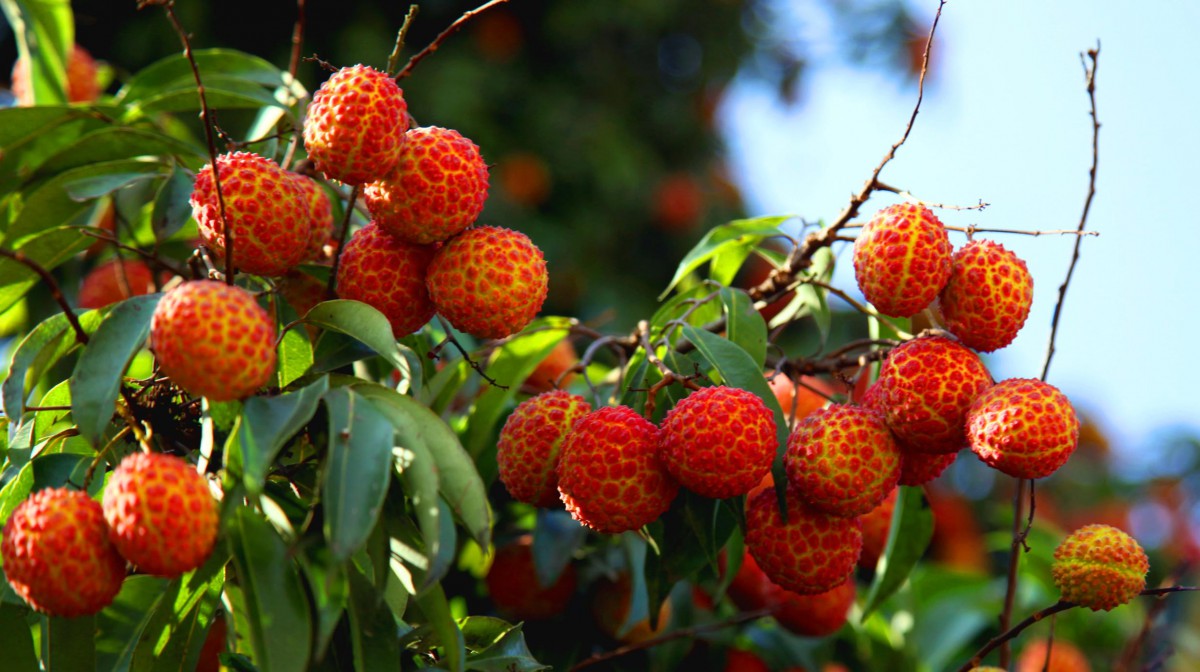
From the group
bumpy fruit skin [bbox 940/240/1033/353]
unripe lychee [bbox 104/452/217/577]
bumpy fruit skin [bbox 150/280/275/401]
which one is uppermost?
bumpy fruit skin [bbox 940/240/1033/353]

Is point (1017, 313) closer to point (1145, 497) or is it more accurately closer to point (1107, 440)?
point (1145, 497)

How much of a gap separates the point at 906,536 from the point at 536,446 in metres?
0.53

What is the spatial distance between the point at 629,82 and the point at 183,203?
3211 mm

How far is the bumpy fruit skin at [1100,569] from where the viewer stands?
1007 mm

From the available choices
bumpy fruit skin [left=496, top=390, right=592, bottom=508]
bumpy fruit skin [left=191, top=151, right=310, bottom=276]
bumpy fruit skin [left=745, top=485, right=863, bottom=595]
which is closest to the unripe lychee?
bumpy fruit skin [left=191, top=151, right=310, bottom=276]

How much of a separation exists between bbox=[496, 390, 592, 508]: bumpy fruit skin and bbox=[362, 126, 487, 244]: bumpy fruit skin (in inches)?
8.6

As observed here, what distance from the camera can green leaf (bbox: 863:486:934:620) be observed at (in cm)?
136

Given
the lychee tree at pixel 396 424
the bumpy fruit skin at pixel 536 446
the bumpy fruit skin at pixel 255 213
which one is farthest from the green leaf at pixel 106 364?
the bumpy fruit skin at pixel 536 446

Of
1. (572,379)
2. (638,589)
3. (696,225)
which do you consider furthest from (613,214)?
(638,589)

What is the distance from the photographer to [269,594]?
0.83m

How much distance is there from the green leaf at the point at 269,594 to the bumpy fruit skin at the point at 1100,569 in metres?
0.70

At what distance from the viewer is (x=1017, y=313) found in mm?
1092

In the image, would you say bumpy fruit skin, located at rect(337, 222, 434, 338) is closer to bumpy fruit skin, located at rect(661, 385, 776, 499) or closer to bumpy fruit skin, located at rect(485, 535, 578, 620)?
bumpy fruit skin, located at rect(661, 385, 776, 499)

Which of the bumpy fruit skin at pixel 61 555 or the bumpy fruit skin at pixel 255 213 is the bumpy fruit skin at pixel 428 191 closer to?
the bumpy fruit skin at pixel 255 213
